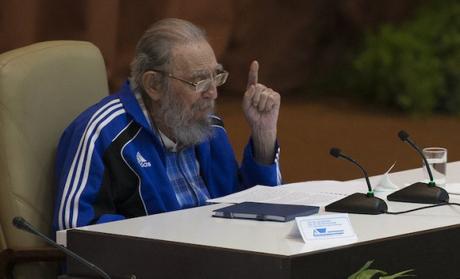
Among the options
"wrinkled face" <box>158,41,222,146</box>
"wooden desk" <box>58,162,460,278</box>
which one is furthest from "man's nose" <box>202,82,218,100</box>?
"wooden desk" <box>58,162,460,278</box>

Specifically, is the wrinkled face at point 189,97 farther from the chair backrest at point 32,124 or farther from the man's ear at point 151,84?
the chair backrest at point 32,124

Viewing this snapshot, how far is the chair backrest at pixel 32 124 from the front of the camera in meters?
3.42

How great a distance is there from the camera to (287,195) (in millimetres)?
3443

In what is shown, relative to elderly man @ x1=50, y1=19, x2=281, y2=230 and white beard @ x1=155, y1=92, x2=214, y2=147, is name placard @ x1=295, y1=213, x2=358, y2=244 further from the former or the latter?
white beard @ x1=155, y1=92, x2=214, y2=147

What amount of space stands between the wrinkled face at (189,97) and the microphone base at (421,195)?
58 cm

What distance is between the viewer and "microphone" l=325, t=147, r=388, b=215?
3143 millimetres

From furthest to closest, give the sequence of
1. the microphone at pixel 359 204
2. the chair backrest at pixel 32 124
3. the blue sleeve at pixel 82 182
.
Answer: the chair backrest at pixel 32 124, the blue sleeve at pixel 82 182, the microphone at pixel 359 204

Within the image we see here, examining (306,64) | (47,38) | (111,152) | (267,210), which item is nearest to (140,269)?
(267,210)

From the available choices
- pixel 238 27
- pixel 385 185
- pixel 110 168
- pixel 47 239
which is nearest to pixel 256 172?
pixel 385 185

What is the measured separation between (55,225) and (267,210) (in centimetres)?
61

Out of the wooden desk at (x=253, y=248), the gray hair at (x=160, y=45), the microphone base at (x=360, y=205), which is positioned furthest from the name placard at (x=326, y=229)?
the gray hair at (x=160, y=45)

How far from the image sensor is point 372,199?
10.4 ft

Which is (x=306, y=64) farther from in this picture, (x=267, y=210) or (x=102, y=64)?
(x=267, y=210)

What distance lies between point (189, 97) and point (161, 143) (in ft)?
0.51
